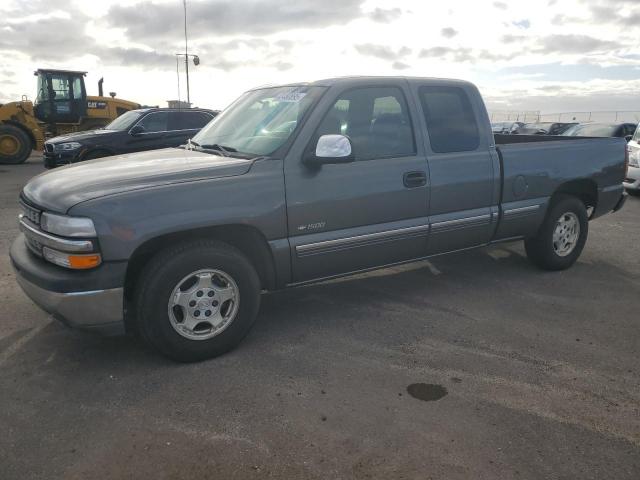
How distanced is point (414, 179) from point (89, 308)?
8.23ft

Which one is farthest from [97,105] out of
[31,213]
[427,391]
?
[427,391]

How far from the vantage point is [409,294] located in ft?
15.9

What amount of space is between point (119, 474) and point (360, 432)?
1.18 metres

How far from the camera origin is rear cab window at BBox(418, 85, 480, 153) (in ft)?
14.5

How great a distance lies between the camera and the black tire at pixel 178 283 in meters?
3.24

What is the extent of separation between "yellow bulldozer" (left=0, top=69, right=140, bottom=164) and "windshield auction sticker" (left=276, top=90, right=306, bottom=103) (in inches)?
604

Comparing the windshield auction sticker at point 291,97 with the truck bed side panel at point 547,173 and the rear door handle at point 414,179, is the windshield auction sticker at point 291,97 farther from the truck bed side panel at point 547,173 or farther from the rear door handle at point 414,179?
the truck bed side panel at point 547,173

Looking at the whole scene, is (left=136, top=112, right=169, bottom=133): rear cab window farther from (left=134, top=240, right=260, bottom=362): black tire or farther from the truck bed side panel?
(left=134, top=240, right=260, bottom=362): black tire

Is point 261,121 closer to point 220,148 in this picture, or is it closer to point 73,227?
point 220,148

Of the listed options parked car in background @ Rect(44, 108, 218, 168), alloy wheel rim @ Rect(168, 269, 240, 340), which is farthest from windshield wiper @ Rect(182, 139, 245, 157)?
parked car in background @ Rect(44, 108, 218, 168)

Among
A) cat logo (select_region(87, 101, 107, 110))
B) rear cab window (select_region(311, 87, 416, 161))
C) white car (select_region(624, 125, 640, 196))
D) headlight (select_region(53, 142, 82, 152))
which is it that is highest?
cat logo (select_region(87, 101, 107, 110))

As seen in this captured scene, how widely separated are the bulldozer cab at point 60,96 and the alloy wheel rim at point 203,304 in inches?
652

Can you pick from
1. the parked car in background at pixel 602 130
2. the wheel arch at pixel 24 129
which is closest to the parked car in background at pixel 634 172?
the parked car in background at pixel 602 130

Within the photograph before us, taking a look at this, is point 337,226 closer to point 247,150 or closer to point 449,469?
point 247,150
